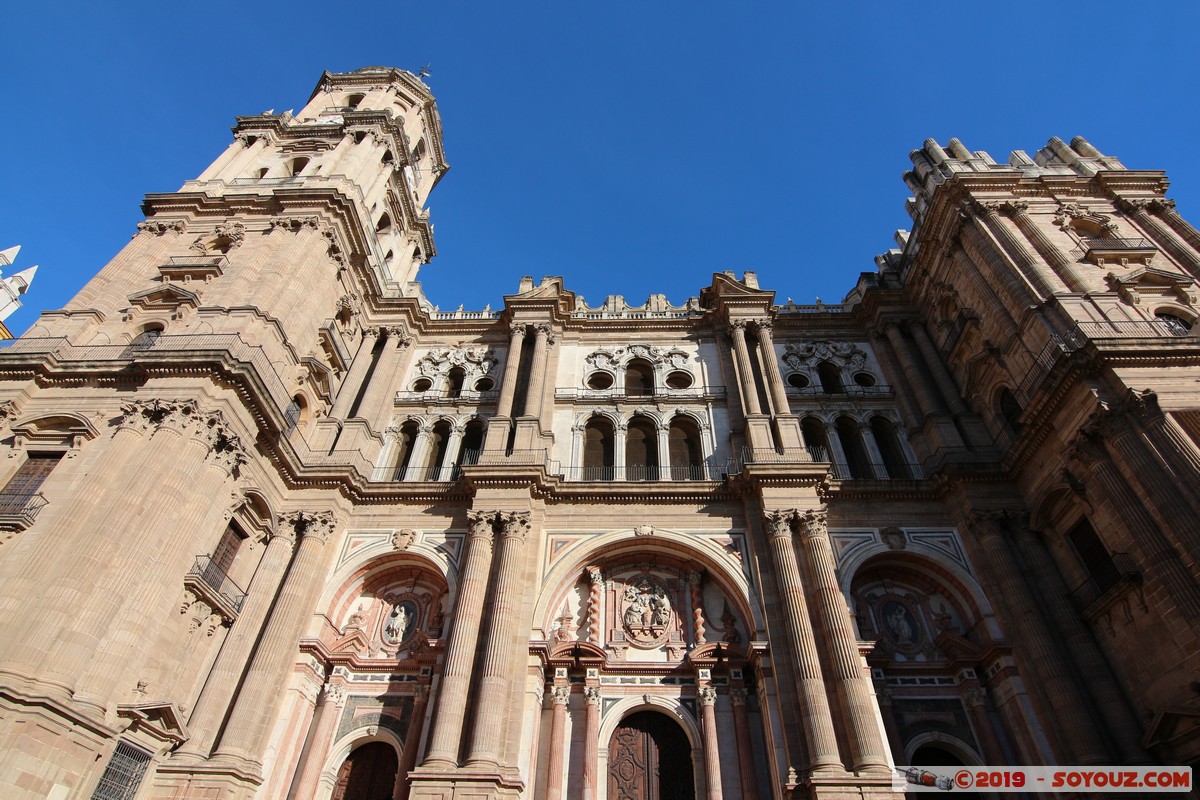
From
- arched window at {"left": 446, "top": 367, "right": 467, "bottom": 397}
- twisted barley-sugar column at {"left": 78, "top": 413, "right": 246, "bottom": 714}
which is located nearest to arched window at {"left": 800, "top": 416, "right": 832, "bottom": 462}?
arched window at {"left": 446, "top": 367, "right": 467, "bottom": 397}

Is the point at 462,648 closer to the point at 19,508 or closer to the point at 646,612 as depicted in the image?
the point at 646,612

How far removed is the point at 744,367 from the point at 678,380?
2.67 meters

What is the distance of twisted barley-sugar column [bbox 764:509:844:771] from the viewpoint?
14453mm

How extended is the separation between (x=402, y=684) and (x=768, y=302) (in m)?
17.8

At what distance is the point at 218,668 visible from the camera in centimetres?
1622

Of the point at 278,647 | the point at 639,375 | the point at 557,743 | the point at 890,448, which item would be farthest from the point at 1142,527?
the point at 278,647

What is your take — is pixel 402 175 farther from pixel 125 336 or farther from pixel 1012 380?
pixel 1012 380

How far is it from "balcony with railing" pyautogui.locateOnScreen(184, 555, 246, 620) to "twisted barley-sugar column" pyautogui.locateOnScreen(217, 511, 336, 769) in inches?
36.9

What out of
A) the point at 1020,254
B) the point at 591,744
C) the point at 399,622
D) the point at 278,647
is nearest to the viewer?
the point at 591,744

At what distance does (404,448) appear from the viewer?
77.3ft

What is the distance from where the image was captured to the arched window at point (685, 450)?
71.9 feet

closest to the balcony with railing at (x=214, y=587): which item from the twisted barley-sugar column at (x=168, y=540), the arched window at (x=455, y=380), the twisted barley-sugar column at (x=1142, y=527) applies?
the twisted barley-sugar column at (x=168, y=540)

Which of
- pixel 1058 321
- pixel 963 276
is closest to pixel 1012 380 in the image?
pixel 1058 321

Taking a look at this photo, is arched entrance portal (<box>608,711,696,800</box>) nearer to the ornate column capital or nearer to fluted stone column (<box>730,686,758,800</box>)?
fluted stone column (<box>730,686,758,800</box>)
